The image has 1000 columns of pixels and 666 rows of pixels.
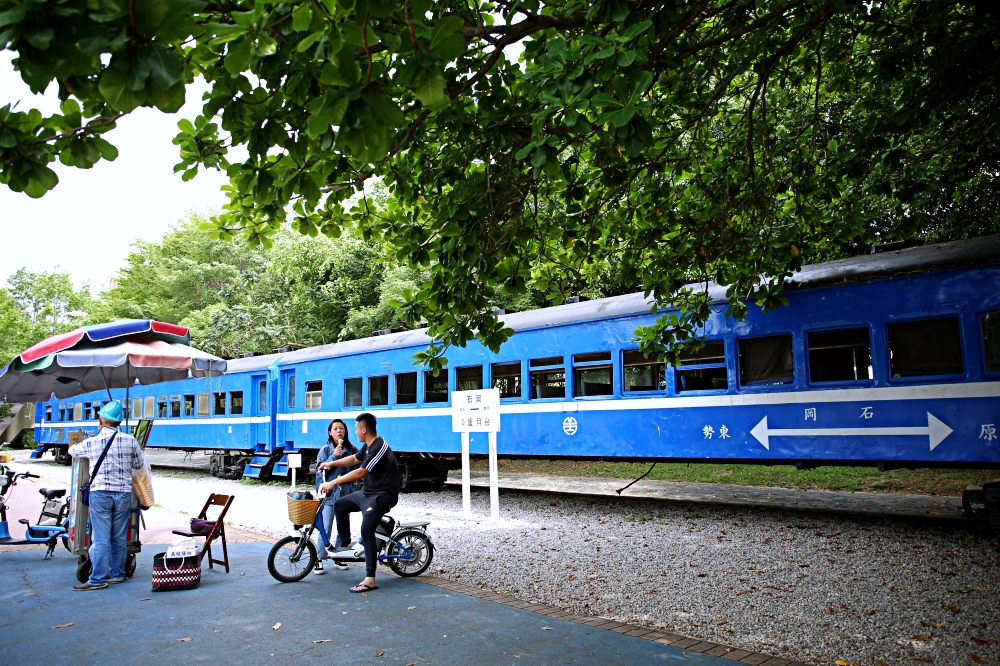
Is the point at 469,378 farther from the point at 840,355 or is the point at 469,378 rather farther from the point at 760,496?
the point at 840,355

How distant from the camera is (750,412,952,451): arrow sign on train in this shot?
26.1ft

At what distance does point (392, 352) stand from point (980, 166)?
10950 millimetres

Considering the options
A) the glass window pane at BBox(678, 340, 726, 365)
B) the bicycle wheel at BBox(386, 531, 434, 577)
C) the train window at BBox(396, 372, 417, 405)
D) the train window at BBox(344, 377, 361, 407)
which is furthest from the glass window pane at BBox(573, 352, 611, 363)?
the train window at BBox(344, 377, 361, 407)

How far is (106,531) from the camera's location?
649 cm

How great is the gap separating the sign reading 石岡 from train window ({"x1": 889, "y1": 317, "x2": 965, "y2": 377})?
4940mm

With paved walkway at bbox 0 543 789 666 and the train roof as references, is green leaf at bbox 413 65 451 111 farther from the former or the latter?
the train roof

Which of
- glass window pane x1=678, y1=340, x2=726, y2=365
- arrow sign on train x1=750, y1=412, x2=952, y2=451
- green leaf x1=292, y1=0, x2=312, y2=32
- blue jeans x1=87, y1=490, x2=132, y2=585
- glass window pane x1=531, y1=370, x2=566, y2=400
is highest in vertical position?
green leaf x1=292, y1=0, x2=312, y2=32

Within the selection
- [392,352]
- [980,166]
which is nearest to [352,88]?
[392,352]

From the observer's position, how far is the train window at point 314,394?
1669cm

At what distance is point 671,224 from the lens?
811cm

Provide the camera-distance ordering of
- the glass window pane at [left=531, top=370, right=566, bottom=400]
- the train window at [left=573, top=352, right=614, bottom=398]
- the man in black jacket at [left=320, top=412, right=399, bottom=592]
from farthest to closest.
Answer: the glass window pane at [left=531, top=370, right=566, bottom=400] < the train window at [left=573, top=352, right=614, bottom=398] < the man in black jacket at [left=320, top=412, right=399, bottom=592]

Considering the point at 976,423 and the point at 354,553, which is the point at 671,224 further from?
the point at 354,553

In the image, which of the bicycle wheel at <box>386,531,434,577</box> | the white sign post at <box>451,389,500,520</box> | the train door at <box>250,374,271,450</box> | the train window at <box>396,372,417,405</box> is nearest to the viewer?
the bicycle wheel at <box>386,531,434,577</box>

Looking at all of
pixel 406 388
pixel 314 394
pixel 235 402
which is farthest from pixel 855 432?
pixel 235 402
